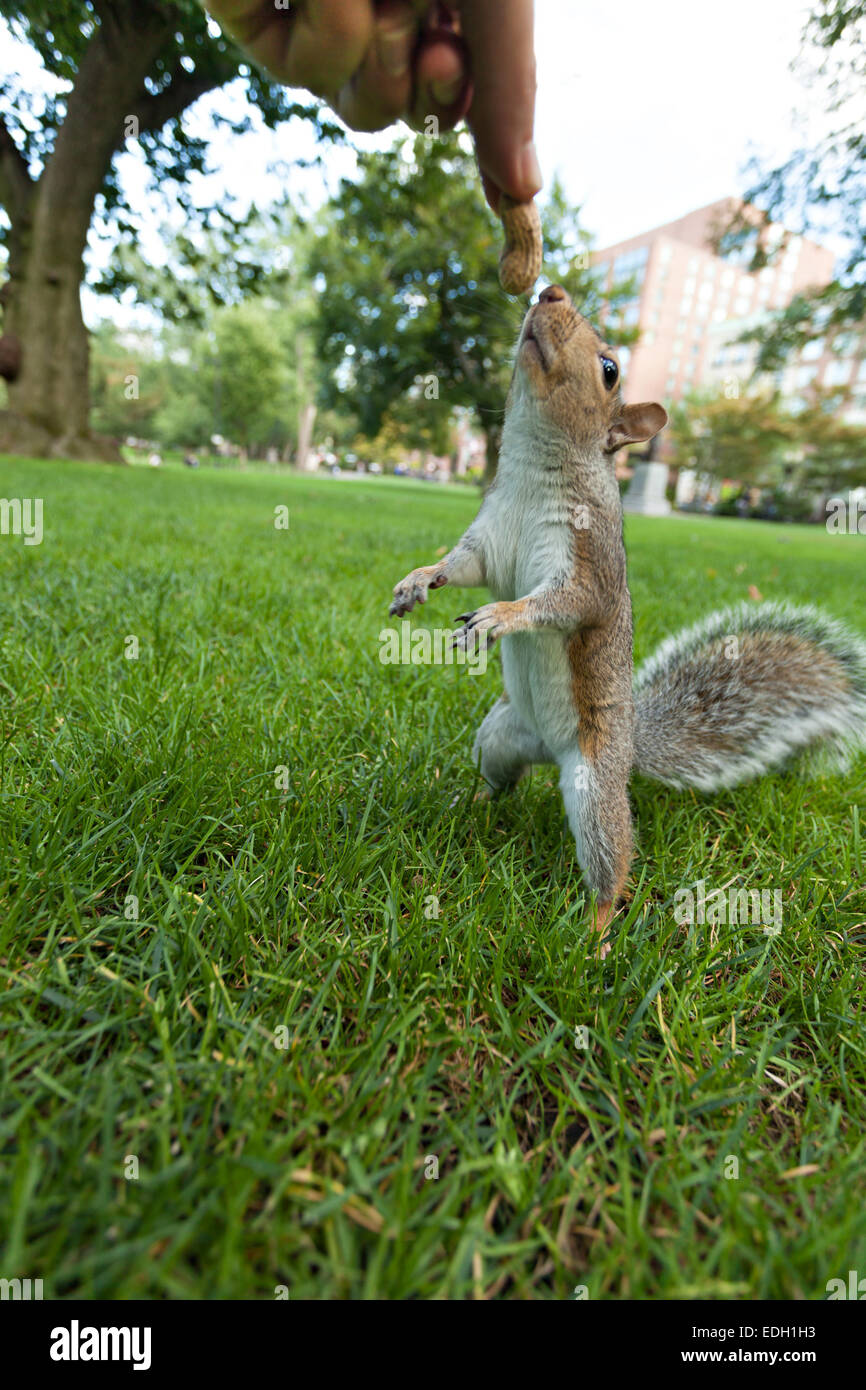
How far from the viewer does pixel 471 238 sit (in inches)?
602

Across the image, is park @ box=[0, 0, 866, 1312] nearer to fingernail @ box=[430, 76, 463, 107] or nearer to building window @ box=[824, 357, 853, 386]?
fingernail @ box=[430, 76, 463, 107]

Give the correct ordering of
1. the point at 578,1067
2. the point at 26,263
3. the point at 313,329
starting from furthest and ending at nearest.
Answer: the point at 313,329
the point at 26,263
the point at 578,1067

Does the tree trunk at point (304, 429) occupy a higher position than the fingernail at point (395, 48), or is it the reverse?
the tree trunk at point (304, 429)

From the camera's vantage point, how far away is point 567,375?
153cm

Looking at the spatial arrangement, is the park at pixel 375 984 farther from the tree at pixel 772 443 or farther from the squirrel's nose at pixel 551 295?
the tree at pixel 772 443

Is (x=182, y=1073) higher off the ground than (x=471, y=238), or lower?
lower

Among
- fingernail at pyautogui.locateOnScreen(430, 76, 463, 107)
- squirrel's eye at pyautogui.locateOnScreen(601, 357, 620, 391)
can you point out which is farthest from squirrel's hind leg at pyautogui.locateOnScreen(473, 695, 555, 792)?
fingernail at pyautogui.locateOnScreen(430, 76, 463, 107)

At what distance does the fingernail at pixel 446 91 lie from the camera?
1438 millimetres

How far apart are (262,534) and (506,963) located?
5430 mm

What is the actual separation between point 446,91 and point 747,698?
1.69 metres

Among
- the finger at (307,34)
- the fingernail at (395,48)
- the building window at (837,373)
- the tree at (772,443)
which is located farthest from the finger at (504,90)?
the building window at (837,373)

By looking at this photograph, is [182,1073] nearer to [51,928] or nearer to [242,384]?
[51,928]

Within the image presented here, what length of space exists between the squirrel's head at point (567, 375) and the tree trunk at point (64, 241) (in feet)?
39.9
